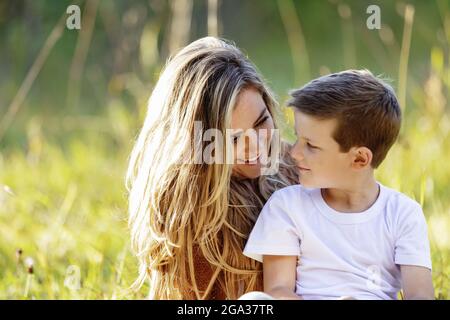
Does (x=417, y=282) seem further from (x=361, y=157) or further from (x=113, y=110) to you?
(x=113, y=110)

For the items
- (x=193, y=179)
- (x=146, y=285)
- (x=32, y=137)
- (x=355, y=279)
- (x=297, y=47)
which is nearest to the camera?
(x=355, y=279)

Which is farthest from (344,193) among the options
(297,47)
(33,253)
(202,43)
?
(297,47)

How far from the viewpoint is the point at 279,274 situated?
202 cm

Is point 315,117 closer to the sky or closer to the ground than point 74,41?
closer to the ground

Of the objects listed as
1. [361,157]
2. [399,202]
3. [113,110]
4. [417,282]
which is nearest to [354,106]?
[361,157]

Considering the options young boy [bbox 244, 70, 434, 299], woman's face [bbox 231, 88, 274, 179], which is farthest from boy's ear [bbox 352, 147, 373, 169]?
woman's face [bbox 231, 88, 274, 179]

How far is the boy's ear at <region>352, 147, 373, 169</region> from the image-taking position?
203cm

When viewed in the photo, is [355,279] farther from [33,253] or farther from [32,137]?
[32,137]

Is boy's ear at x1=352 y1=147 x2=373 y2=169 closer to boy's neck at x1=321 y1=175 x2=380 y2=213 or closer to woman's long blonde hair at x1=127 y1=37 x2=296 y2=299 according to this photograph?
boy's neck at x1=321 y1=175 x2=380 y2=213

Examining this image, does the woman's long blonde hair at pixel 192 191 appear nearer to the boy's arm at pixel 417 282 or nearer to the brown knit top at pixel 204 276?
the brown knit top at pixel 204 276

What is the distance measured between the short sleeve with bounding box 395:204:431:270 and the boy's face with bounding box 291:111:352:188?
0.17 metres

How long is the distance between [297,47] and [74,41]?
165 cm

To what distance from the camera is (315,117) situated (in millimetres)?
1997

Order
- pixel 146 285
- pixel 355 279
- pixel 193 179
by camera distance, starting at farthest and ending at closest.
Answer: pixel 146 285 → pixel 193 179 → pixel 355 279
